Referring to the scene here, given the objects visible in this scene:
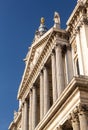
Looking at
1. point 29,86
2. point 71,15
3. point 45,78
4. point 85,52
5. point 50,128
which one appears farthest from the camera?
point 29,86

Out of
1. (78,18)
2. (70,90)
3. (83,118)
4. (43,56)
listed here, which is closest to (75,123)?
(83,118)

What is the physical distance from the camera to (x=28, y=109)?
38.0 meters

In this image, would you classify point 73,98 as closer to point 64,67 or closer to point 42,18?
point 64,67

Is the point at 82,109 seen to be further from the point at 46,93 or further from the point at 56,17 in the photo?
the point at 56,17

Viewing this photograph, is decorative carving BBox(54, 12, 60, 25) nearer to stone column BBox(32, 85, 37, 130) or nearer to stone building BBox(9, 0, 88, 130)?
stone building BBox(9, 0, 88, 130)

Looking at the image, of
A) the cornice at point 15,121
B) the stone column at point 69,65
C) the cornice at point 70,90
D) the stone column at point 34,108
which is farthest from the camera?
the cornice at point 15,121

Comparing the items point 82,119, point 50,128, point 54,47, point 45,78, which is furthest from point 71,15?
point 82,119

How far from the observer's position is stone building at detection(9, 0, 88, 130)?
65.4ft

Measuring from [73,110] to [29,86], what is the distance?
17.8m

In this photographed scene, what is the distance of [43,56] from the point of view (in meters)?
33.6

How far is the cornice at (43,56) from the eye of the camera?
31.0 meters

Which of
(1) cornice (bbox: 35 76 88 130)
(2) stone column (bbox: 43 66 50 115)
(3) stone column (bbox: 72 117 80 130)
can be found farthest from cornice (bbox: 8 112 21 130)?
(3) stone column (bbox: 72 117 80 130)

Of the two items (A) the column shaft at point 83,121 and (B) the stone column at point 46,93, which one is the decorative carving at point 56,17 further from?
(A) the column shaft at point 83,121

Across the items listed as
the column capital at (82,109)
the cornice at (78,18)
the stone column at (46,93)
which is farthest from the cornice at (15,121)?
the column capital at (82,109)
